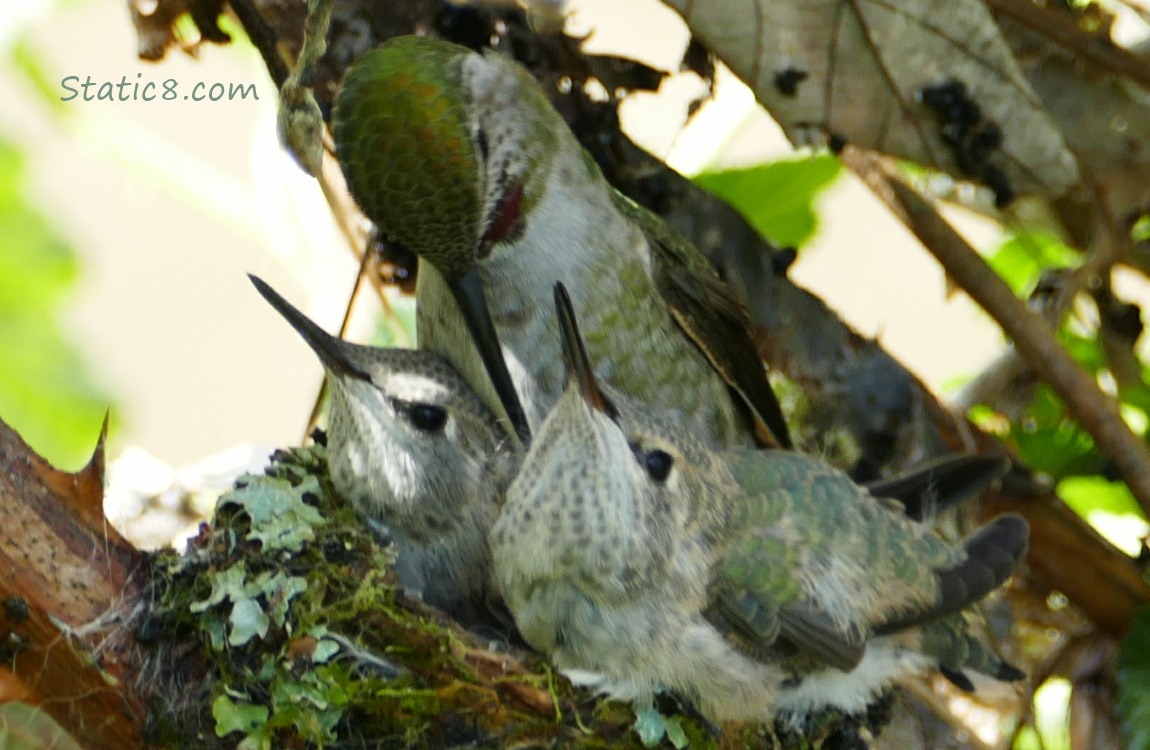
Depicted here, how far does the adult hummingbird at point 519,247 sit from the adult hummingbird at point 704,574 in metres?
0.29

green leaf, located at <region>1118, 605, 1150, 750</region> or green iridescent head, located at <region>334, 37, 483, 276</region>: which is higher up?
green iridescent head, located at <region>334, 37, 483, 276</region>

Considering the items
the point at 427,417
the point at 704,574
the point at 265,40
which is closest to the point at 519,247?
the point at 427,417

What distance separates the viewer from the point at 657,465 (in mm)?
2168

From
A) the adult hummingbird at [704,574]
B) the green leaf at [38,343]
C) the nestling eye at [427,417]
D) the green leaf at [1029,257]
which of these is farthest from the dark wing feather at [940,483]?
the green leaf at [38,343]

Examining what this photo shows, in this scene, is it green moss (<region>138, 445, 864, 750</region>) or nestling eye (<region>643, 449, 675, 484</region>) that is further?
nestling eye (<region>643, 449, 675, 484</region>)

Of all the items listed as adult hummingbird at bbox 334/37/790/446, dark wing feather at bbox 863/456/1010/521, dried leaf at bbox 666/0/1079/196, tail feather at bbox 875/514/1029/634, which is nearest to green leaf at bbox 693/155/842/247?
adult hummingbird at bbox 334/37/790/446

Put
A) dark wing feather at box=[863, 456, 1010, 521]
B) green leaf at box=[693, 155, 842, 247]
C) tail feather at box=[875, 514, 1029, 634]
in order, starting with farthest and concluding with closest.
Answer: green leaf at box=[693, 155, 842, 247], dark wing feather at box=[863, 456, 1010, 521], tail feather at box=[875, 514, 1029, 634]

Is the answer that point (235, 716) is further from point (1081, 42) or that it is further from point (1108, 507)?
point (1108, 507)

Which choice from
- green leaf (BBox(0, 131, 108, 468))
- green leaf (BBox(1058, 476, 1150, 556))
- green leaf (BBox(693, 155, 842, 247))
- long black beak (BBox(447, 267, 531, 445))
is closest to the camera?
long black beak (BBox(447, 267, 531, 445))

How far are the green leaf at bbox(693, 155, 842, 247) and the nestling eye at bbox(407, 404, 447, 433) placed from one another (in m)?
0.90

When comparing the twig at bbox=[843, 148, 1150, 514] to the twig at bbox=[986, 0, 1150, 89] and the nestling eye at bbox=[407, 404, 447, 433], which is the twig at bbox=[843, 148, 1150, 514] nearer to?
the twig at bbox=[986, 0, 1150, 89]

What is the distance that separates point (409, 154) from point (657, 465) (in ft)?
2.24

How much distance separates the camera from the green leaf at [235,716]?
1902 millimetres

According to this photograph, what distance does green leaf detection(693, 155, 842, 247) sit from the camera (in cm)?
299
